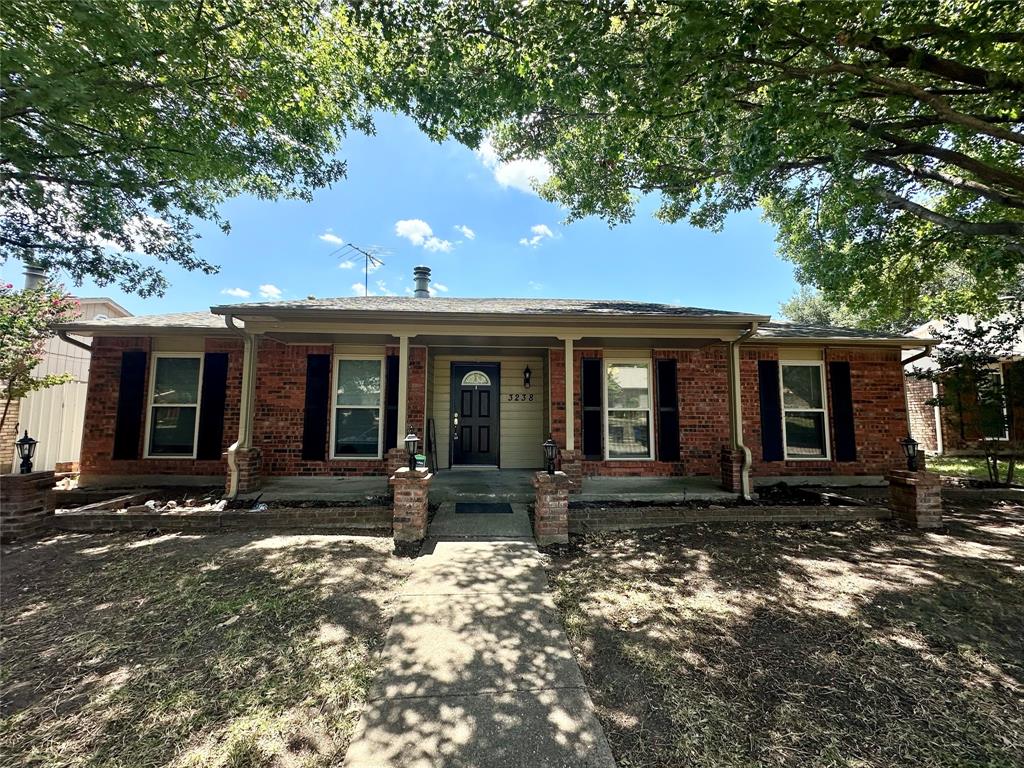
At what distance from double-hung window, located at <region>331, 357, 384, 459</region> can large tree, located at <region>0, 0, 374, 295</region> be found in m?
3.29

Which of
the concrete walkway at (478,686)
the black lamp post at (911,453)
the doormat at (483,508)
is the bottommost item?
the concrete walkway at (478,686)

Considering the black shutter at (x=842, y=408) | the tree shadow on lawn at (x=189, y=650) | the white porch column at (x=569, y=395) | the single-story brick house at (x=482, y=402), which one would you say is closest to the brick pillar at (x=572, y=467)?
the white porch column at (x=569, y=395)

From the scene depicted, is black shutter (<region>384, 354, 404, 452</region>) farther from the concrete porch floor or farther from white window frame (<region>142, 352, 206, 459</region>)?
white window frame (<region>142, 352, 206, 459</region>)

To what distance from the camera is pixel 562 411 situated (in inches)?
281

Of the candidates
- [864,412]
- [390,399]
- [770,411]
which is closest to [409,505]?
[390,399]

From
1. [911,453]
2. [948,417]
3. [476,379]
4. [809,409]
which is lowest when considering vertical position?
[911,453]

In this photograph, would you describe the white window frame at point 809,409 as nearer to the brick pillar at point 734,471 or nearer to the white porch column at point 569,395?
the brick pillar at point 734,471

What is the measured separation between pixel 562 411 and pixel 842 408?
213 inches

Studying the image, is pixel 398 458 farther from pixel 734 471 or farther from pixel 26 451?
pixel 734 471

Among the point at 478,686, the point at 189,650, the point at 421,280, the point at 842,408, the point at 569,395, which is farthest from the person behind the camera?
the point at 421,280

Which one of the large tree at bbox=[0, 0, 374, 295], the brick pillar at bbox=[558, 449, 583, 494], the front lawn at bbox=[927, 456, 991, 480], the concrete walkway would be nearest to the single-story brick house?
the brick pillar at bbox=[558, 449, 583, 494]

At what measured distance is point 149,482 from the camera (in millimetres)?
6820

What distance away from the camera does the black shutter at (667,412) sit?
7473mm

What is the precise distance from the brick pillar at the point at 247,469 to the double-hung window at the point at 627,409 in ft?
19.5
